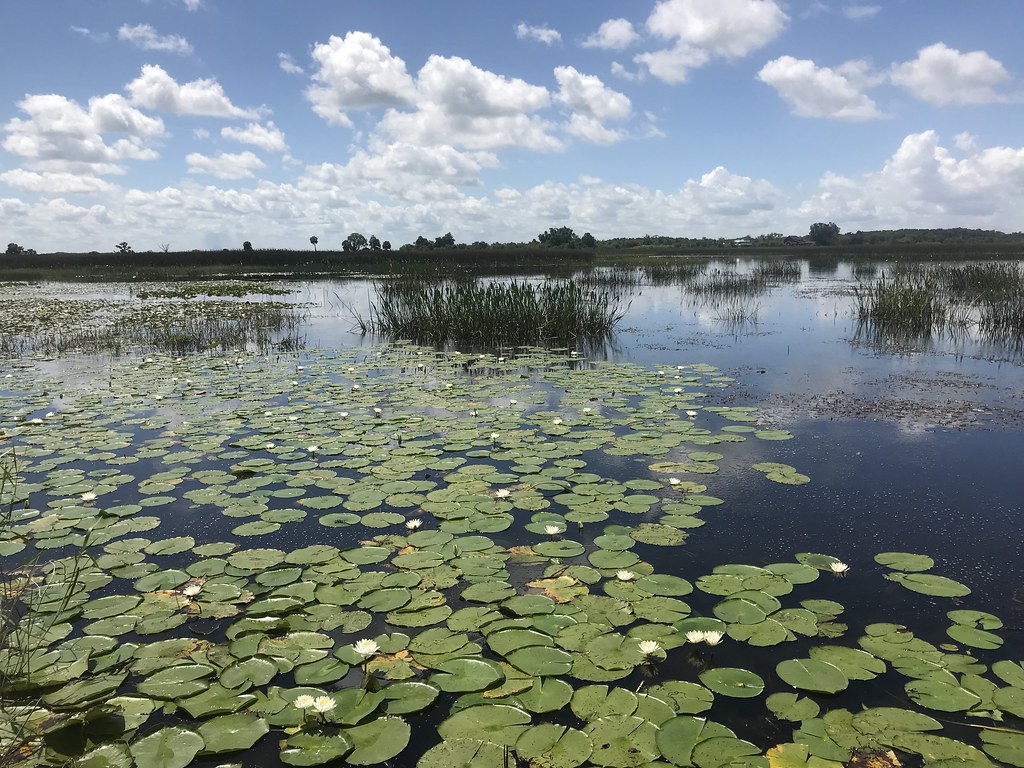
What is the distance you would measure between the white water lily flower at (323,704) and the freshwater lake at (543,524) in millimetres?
90

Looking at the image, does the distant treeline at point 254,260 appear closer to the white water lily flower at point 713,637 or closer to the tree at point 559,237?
the tree at point 559,237

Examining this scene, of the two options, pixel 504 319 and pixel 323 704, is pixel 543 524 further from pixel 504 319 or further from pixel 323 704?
pixel 504 319

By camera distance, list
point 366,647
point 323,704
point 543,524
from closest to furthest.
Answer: point 323,704
point 366,647
point 543,524

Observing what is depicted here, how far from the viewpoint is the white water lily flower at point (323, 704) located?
2.09 meters

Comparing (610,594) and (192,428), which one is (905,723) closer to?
(610,594)

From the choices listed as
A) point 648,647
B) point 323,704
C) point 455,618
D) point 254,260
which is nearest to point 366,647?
point 323,704

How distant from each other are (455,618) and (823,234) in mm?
78010

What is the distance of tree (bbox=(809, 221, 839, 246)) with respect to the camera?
68.8 metres

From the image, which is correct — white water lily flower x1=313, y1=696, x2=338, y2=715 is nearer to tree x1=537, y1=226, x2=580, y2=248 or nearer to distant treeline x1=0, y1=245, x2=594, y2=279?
distant treeline x1=0, y1=245, x2=594, y2=279

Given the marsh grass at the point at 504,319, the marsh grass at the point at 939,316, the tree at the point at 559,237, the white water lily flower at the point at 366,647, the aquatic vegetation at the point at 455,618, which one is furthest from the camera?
the tree at the point at 559,237

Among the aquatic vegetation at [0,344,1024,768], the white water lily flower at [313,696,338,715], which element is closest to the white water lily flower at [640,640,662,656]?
the aquatic vegetation at [0,344,1024,768]

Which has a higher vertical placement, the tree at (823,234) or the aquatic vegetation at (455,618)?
the tree at (823,234)

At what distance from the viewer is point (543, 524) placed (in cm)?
366

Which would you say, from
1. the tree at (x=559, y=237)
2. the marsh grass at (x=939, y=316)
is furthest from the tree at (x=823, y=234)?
the marsh grass at (x=939, y=316)
